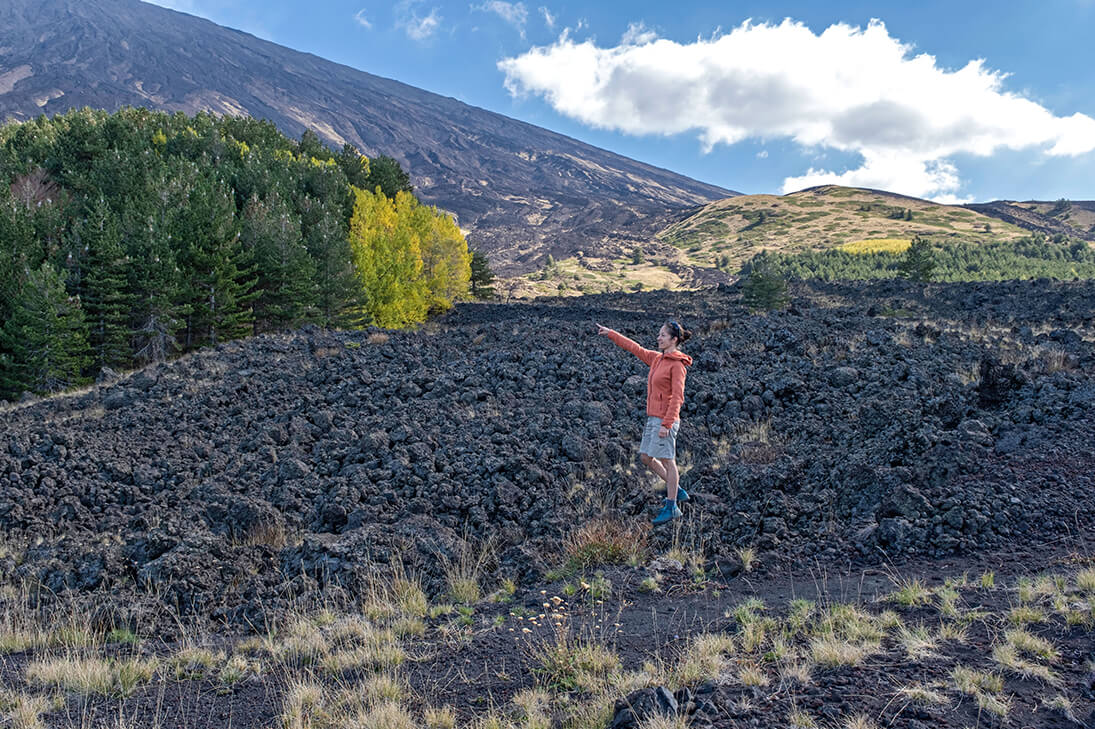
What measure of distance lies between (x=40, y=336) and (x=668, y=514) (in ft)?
76.8

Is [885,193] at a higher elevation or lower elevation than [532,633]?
higher

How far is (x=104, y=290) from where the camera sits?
73.9 ft

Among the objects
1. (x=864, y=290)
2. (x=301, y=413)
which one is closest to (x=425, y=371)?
(x=301, y=413)

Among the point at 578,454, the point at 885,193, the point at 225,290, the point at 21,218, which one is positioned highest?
the point at 885,193

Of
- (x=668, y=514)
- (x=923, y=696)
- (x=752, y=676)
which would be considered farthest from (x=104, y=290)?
(x=923, y=696)

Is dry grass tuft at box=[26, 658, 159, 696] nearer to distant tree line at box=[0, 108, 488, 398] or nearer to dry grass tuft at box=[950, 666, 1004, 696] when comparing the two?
dry grass tuft at box=[950, 666, 1004, 696]

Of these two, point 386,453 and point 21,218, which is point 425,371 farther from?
point 21,218

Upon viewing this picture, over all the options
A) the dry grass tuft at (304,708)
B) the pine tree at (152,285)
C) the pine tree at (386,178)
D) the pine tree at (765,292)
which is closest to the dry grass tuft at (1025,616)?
the dry grass tuft at (304,708)

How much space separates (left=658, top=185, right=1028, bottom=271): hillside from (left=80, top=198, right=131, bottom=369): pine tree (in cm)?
8254

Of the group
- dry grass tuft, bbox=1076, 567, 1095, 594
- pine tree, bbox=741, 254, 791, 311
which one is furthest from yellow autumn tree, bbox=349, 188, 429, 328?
dry grass tuft, bbox=1076, 567, 1095, 594

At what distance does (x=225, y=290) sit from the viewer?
25.0 metres

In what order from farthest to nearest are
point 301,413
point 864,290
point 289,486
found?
point 864,290 → point 301,413 → point 289,486

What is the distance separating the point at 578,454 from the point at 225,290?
22.5 meters

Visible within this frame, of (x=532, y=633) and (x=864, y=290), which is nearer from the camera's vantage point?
(x=532, y=633)
